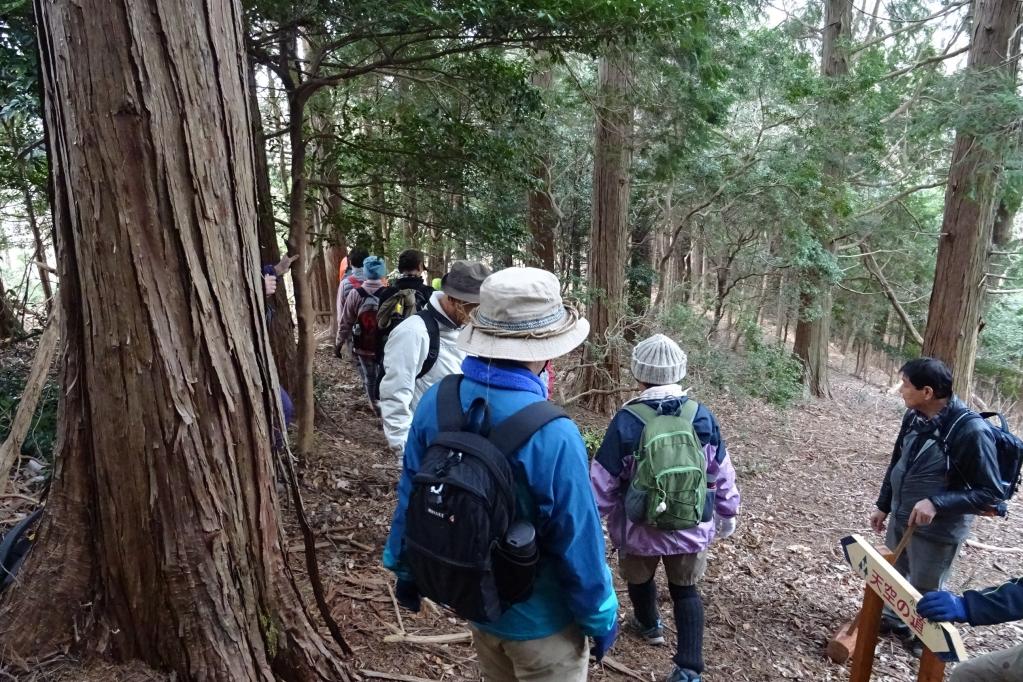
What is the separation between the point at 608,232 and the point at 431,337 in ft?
18.2

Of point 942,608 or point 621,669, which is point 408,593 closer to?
point 621,669

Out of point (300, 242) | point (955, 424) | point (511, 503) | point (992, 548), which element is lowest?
point (992, 548)

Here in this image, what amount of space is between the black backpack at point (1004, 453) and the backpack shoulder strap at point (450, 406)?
301cm

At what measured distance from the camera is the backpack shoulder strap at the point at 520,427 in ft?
5.68

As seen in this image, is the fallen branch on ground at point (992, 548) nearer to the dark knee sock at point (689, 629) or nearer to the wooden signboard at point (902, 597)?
the wooden signboard at point (902, 597)

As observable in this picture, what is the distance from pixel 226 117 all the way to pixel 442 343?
1.76m

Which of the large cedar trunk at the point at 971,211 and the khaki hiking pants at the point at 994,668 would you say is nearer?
the khaki hiking pants at the point at 994,668

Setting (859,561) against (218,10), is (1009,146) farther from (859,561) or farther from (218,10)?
(218,10)

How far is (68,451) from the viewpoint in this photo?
2.26 metres

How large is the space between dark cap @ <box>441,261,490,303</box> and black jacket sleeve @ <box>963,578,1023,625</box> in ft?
8.29

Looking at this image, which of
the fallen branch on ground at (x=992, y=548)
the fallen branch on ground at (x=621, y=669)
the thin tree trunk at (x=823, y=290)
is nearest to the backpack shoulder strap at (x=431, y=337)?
the fallen branch on ground at (x=621, y=669)

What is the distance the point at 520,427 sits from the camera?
175 centimetres

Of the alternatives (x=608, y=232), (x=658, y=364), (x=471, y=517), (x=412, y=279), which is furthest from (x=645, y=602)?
(x=608, y=232)

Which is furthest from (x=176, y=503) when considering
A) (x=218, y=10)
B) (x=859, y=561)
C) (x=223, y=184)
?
(x=859, y=561)
